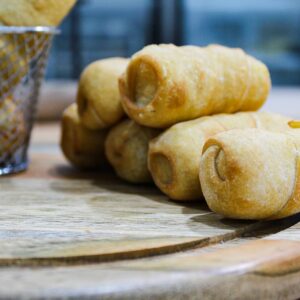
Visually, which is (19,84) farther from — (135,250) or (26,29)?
(135,250)

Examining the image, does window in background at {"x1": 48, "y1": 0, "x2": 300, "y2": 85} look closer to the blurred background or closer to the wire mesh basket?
the blurred background

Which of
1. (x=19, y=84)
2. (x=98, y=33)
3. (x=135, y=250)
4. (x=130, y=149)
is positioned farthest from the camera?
(x=98, y=33)

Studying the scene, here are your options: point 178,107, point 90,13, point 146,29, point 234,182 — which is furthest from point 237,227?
point 90,13

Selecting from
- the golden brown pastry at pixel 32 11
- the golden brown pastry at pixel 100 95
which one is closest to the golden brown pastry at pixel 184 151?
the golden brown pastry at pixel 100 95

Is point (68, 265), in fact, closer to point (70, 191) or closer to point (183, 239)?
point (183, 239)

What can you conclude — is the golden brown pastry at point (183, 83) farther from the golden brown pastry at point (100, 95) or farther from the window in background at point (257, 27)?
the window in background at point (257, 27)

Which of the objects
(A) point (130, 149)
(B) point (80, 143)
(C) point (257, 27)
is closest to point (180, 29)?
(C) point (257, 27)

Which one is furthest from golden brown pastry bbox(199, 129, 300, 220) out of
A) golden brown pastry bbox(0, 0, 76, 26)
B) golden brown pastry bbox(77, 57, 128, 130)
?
golden brown pastry bbox(0, 0, 76, 26)
